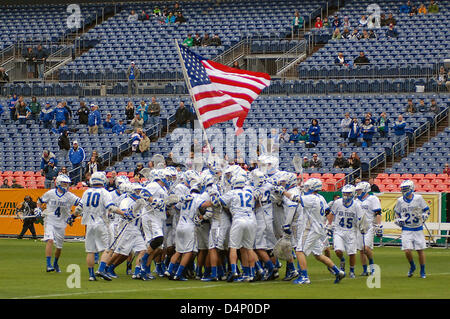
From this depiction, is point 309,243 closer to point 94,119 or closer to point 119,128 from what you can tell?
point 119,128

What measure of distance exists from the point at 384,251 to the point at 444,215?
109 inches

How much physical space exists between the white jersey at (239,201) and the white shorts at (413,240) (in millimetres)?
3311

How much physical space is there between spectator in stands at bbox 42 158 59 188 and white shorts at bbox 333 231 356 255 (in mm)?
16146

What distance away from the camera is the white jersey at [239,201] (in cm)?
1683

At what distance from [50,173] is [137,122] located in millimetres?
4548

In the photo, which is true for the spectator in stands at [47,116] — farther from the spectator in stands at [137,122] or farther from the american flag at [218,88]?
the american flag at [218,88]

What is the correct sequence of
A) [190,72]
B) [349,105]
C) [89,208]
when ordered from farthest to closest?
[349,105] → [190,72] → [89,208]

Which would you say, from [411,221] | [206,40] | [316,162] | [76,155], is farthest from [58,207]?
[206,40]

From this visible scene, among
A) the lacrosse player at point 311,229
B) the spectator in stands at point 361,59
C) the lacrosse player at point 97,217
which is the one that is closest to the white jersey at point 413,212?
the lacrosse player at point 311,229

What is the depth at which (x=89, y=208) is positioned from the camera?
1725 cm

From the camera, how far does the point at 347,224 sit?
18156 mm

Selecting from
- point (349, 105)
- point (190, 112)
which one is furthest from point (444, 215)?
point (190, 112)

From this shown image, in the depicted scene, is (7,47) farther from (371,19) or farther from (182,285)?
(182,285)

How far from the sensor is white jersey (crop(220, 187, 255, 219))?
1683cm
